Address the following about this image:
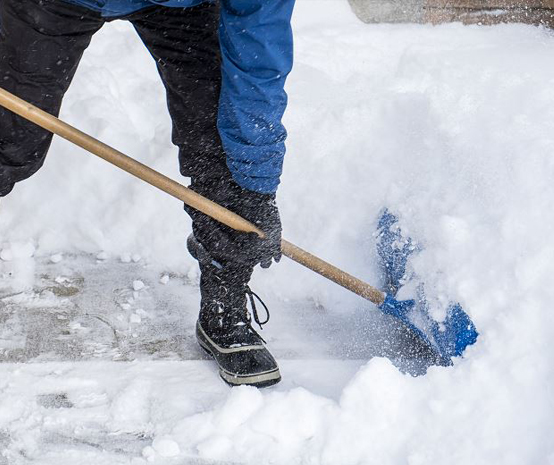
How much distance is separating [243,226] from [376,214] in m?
0.72

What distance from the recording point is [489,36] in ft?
13.6

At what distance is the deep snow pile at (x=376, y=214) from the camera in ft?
7.24

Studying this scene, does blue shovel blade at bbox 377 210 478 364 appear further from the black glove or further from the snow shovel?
the black glove

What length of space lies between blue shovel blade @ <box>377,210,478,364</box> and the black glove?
0.48 m

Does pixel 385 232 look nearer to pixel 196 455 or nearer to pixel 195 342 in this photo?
pixel 195 342

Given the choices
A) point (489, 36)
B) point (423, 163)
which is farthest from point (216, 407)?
point (489, 36)

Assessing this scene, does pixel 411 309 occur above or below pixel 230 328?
above

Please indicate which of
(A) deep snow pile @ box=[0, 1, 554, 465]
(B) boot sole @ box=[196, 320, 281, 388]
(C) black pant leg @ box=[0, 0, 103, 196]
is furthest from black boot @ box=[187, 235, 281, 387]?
(C) black pant leg @ box=[0, 0, 103, 196]

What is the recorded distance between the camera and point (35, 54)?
2.30 m

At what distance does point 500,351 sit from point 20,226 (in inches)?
72.2

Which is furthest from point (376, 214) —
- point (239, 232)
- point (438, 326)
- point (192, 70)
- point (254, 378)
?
point (192, 70)

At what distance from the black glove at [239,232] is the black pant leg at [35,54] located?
19.5 inches

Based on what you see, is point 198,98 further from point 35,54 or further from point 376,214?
point 376,214

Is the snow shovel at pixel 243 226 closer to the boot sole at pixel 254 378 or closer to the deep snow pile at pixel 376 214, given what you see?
the deep snow pile at pixel 376 214
